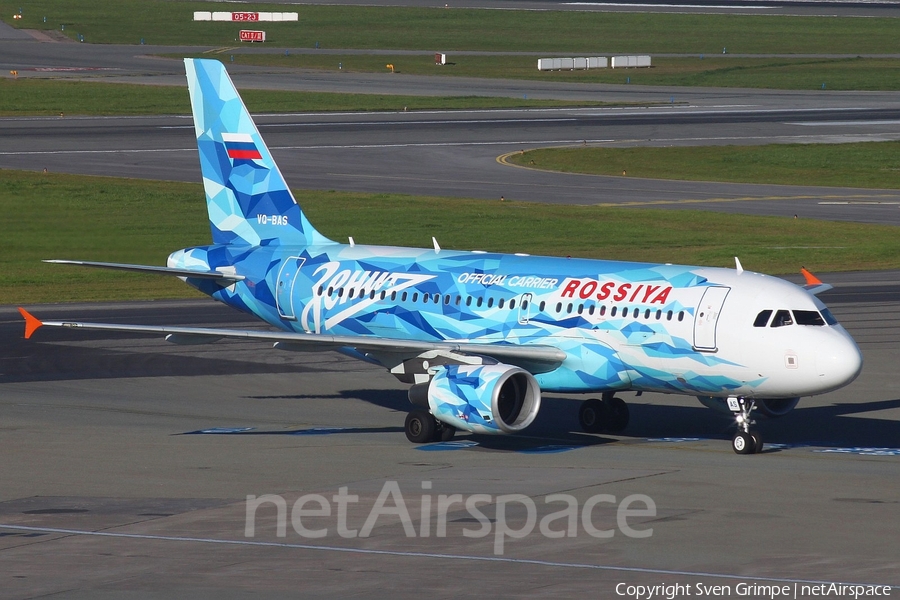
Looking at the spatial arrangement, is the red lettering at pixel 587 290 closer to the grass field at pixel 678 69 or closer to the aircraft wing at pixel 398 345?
the aircraft wing at pixel 398 345

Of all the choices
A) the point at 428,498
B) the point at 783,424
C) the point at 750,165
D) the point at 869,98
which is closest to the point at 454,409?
the point at 428,498

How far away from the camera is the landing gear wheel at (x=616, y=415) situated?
1361 inches

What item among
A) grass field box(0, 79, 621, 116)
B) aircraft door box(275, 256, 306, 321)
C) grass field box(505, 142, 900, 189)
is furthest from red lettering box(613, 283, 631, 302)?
grass field box(0, 79, 621, 116)

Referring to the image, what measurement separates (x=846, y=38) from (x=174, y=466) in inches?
7011

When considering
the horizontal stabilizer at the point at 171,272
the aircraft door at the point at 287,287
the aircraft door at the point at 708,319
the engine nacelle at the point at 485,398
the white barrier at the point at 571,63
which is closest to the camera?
the engine nacelle at the point at 485,398

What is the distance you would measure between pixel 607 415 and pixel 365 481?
28.9 ft

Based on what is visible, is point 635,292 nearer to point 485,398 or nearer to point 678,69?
point 485,398

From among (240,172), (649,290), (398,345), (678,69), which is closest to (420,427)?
(398,345)

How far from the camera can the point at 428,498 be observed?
2617 centimetres

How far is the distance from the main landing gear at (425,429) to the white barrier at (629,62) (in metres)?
139

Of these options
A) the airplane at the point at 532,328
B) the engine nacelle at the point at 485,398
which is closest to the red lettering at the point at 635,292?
the airplane at the point at 532,328

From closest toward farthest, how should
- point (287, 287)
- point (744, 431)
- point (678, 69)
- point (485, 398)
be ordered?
point (485, 398) → point (744, 431) → point (287, 287) → point (678, 69)

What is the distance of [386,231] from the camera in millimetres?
69000

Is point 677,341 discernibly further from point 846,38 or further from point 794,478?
point 846,38
